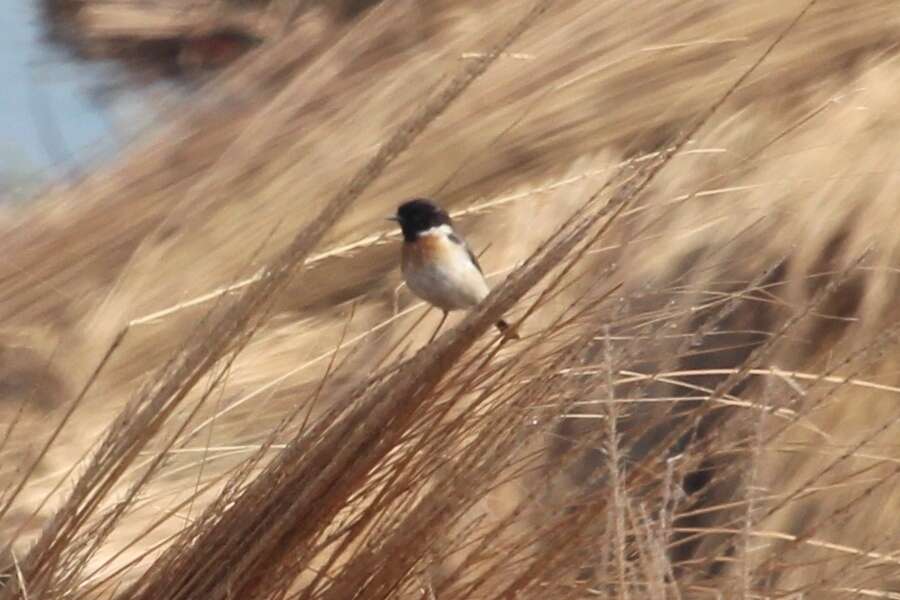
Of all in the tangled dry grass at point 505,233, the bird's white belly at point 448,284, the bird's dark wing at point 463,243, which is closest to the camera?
the tangled dry grass at point 505,233

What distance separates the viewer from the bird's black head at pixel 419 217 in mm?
2441

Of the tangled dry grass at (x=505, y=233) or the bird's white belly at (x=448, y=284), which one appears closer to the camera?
the tangled dry grass at (x=505, y=233)

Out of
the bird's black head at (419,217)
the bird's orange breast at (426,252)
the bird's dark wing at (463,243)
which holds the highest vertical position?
the bird's black head at (419,217)

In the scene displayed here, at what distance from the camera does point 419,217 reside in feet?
8.20

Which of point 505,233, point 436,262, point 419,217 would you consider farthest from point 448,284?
point 505,233

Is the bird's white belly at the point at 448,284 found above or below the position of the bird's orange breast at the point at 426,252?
below

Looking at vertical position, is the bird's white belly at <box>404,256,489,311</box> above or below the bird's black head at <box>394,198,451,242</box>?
below

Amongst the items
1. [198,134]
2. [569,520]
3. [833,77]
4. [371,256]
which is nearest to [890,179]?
[833,77]

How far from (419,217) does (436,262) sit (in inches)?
4.2

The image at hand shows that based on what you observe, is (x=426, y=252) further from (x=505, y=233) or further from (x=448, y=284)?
(x=505, y=233)

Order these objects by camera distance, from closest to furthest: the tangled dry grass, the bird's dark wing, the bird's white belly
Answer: the tangled dry grass, the bird's white belly, the bird's dark wing

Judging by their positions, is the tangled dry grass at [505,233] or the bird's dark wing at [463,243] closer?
the tangled dry grass at [505,233]

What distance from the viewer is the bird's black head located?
2.44 metres

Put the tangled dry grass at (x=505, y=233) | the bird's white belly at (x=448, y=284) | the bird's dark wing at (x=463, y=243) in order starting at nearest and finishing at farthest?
the tangled dry grass at (x=505, y=233) < the bird's white belly at (x=448, y=284) < the bird's dark wing at (x=463, y=243)
